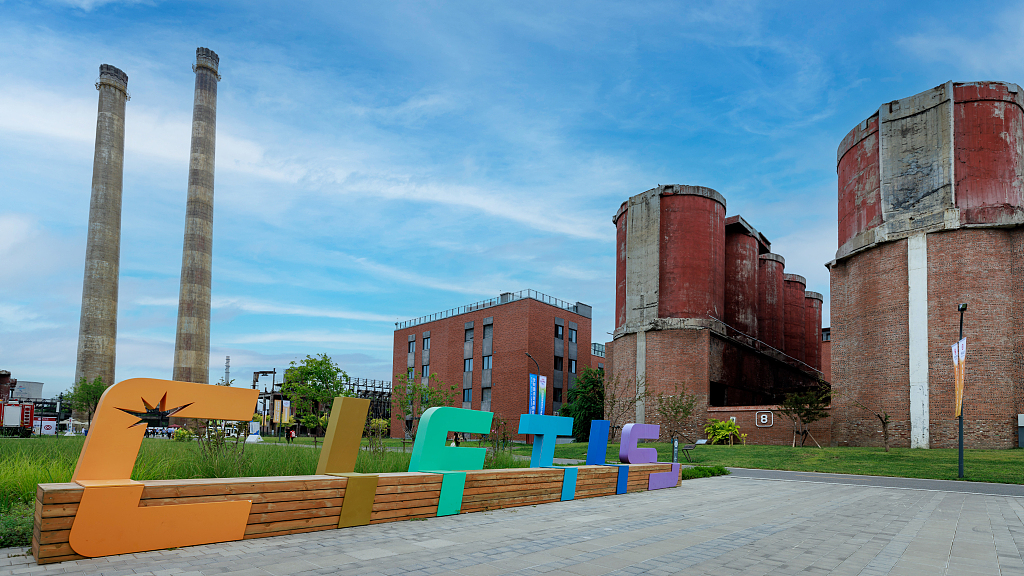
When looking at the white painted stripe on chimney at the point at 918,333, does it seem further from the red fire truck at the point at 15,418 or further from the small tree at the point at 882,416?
the red fire truck at the point at 15,418

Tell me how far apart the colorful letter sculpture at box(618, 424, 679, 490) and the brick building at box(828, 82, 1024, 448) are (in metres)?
26.2

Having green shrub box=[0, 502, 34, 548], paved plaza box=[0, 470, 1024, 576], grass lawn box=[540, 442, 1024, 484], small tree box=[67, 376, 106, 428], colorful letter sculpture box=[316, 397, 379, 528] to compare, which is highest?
colorful letter sculpture box=[316, 397, 379, 528]

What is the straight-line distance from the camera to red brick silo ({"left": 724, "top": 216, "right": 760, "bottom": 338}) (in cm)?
6169

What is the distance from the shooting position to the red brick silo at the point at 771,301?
2744 inches

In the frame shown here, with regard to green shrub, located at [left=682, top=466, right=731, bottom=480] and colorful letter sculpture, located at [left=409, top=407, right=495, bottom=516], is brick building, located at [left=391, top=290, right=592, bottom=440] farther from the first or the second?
colorful letter sculpture, located at [left=409, top=407, right=495, bottom=516]

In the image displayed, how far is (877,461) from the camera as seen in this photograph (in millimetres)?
28266

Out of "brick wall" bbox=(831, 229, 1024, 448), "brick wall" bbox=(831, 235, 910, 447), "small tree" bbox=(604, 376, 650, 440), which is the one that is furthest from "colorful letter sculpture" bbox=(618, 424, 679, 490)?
"small tree" bbox=(604, 376, 650, 440)

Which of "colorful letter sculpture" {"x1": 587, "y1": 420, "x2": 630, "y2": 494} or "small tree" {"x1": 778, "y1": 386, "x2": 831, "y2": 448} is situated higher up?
"colorful letter sculpture" {"x1": 587, "y1": 420, "x2": 630, "y2": 494}

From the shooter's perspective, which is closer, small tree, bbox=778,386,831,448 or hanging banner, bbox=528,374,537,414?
small tree, bbox=778,386,831,448

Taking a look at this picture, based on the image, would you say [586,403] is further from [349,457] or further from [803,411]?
[349,457]

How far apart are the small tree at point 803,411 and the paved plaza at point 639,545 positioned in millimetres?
27960

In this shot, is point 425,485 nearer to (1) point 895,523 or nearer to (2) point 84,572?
(2) point 84,572

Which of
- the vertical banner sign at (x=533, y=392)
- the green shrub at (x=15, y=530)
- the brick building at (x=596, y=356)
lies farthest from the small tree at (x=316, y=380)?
the green shrub at (x=15, y=530)

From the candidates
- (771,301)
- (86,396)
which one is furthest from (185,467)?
(771,301)
